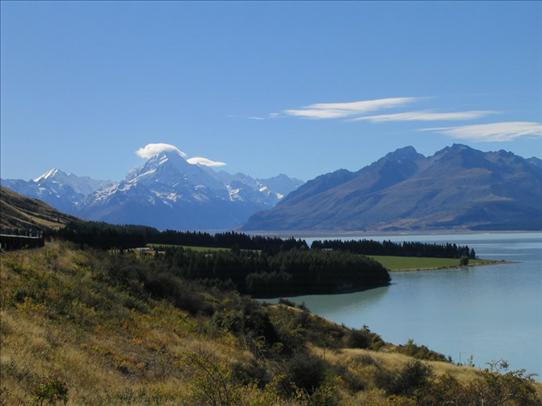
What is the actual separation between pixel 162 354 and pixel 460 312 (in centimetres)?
7262

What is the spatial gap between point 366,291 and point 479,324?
5675 cm

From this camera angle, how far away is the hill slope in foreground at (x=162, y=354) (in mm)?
14500

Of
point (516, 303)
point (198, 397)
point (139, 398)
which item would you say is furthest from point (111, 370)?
point (516, 303)

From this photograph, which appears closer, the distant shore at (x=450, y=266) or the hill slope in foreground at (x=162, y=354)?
the hill slope in foreground at (x=162, y=354)

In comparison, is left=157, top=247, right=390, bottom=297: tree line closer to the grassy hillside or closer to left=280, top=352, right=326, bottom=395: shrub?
the grassy hillside

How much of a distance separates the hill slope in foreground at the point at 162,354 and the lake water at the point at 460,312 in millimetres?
16042

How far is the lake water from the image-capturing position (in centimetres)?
6003

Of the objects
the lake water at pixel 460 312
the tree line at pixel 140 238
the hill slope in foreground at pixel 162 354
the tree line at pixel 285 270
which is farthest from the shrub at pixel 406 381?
the tree line at pixel 140 238

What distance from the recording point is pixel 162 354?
23.7 metres

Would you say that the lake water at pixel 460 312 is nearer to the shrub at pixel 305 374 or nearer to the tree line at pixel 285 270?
the tree line at pixel 285 270

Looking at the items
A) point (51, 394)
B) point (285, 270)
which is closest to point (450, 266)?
point (285, 270)

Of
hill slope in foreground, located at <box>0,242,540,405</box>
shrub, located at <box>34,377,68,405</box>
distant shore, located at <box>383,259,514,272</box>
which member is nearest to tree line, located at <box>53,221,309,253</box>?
distant shore, located at <box>383,259,514,272</box>

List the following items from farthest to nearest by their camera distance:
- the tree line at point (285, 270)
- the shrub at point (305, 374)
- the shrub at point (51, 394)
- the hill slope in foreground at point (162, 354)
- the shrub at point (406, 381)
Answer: the tree line at point (285, 270), the shrub at point (406, 381), the shrub at point (305, 374), the hill slope in foreground at point (162, 354), the shrub at point (51, 394)

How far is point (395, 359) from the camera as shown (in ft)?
125
